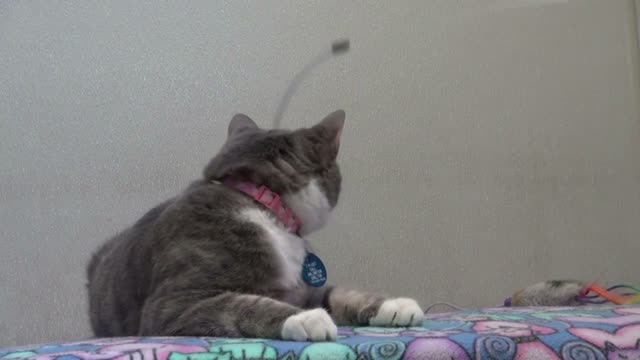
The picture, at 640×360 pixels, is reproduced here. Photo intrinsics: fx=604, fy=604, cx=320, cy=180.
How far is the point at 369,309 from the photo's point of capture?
0.95 meters

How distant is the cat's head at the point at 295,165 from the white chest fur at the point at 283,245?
2.2 inches

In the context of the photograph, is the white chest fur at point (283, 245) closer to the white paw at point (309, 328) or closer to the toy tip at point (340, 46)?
the white paw at point (309, 328)

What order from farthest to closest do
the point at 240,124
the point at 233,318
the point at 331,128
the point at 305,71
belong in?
the point at 305,71 < the point at 240,124 < the point at 331,128 < the point at 233,318

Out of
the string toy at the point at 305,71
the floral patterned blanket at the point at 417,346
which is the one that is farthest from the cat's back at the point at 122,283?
the string toy at the point at 305,71

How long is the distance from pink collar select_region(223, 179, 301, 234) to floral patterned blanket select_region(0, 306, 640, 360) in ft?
0.99

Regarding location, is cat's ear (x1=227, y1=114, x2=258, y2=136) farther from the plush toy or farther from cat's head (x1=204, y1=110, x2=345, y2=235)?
the plush toy

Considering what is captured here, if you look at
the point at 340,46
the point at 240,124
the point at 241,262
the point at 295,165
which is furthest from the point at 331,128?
the point at 340,46

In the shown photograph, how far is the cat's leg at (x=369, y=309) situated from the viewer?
90cm

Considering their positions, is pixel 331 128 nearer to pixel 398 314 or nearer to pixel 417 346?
pixel 398 314

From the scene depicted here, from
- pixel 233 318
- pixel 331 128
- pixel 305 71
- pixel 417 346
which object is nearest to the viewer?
pixel 417 346

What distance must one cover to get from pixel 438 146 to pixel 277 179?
0.78 meters

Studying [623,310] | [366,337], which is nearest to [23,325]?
[366,337]

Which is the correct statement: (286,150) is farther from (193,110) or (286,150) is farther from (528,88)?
(528,88)

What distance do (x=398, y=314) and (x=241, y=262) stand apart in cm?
25
